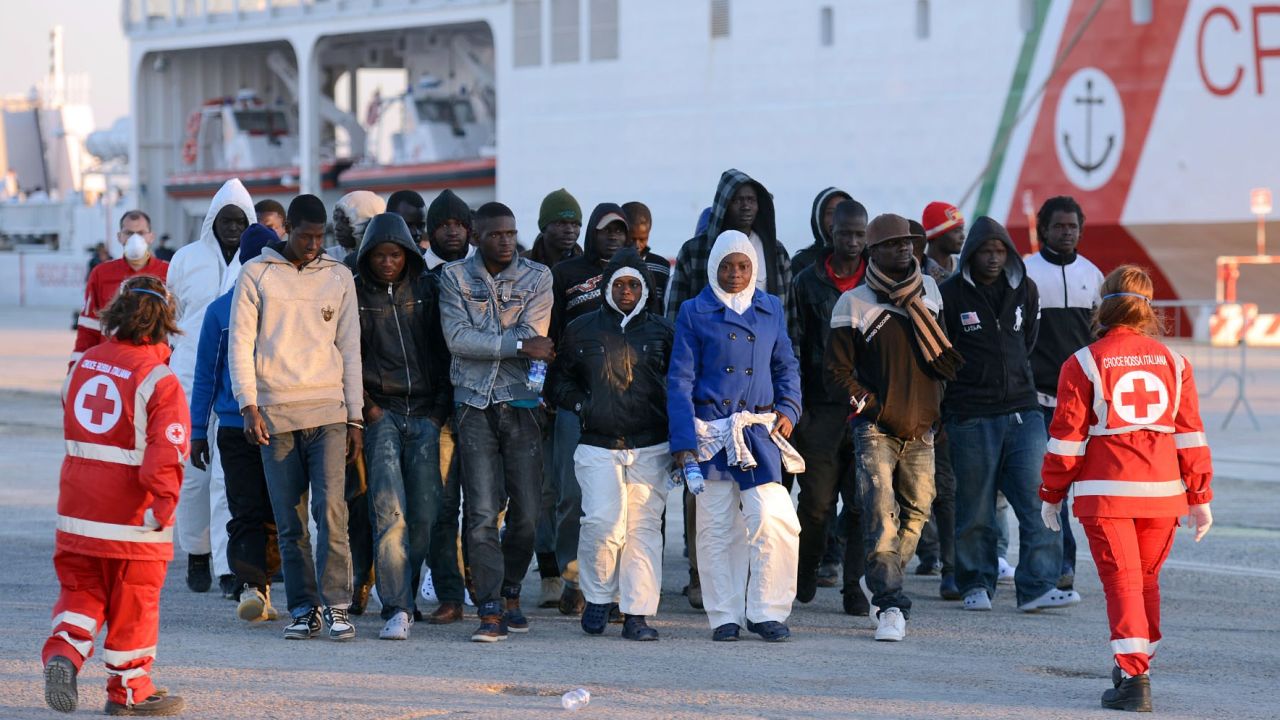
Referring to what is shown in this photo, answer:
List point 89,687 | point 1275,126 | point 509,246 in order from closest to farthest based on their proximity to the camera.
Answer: point 89,687 < point 509,246 < point 1275,126

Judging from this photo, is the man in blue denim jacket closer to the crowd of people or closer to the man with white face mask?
the crowd of people

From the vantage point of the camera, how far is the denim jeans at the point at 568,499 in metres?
8.39

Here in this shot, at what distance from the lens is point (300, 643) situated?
7.36 metres

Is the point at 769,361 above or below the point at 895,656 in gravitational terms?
above

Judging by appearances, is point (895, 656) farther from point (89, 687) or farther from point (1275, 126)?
point (1275, 126)

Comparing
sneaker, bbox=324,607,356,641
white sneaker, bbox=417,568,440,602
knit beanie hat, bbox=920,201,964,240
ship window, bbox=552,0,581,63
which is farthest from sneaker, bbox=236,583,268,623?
ship window, bbox=552,0,581,63

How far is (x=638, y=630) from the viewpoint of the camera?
753cm

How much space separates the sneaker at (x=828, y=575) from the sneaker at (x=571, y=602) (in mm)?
1535

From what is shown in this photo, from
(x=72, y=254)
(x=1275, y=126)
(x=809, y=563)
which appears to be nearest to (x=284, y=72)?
(x=72, y=254)

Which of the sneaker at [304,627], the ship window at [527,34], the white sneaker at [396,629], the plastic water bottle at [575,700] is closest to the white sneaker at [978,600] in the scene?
the white sneaker at [396,629]

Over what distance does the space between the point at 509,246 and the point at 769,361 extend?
121 cm

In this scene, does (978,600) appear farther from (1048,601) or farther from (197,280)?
(197,280)

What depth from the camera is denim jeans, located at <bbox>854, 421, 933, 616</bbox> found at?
304 inches

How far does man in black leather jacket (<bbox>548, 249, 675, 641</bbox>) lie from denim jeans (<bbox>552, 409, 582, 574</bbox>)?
2.01 feet
